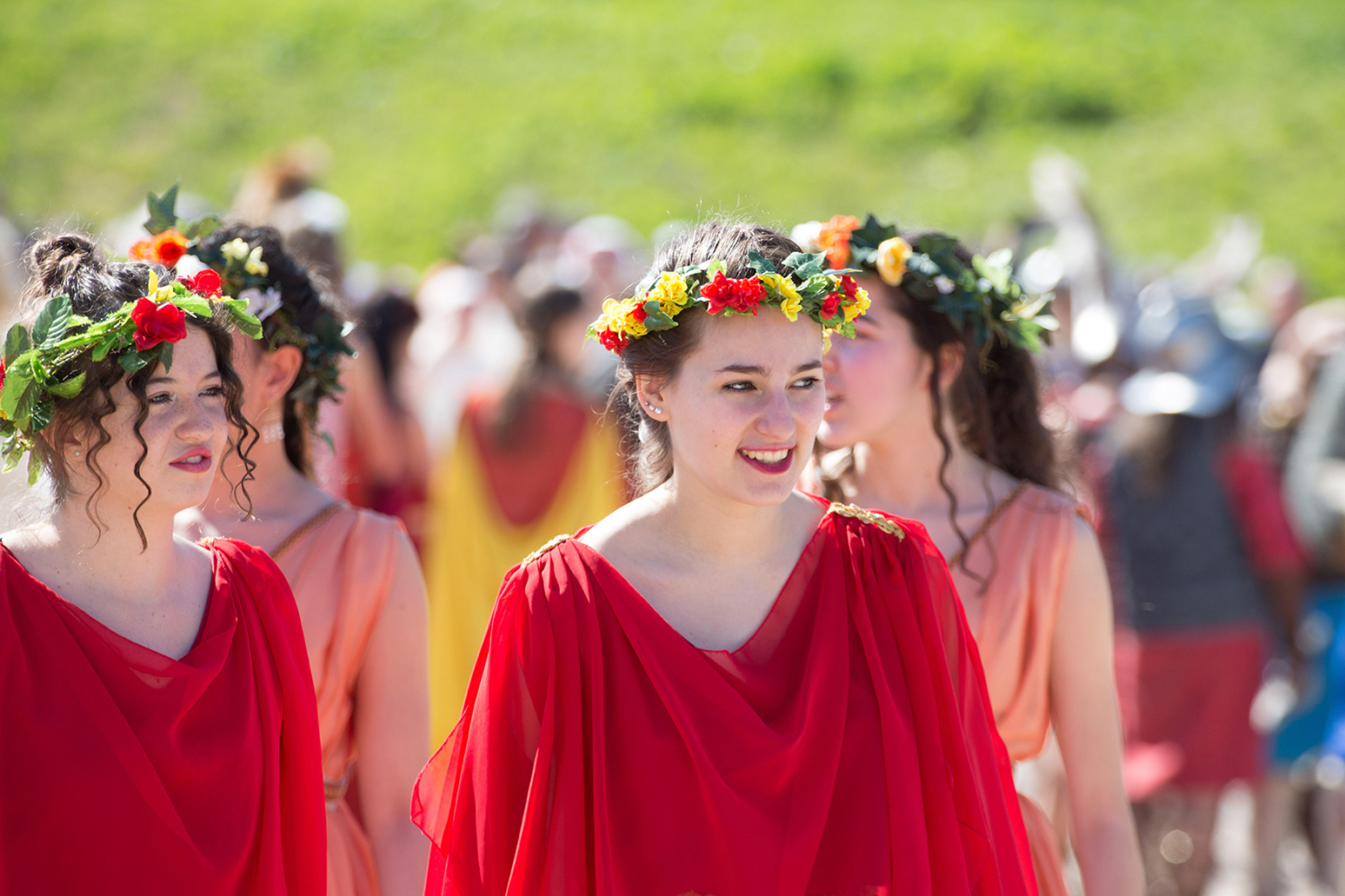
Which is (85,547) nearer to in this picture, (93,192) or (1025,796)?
(1025,796)

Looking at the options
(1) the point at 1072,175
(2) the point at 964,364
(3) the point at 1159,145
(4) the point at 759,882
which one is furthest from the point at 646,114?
(4) the point at 759,882

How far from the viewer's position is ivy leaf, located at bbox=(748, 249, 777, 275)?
7.95 feet

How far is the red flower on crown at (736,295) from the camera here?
2373mm

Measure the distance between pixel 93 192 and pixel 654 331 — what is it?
1817 cm

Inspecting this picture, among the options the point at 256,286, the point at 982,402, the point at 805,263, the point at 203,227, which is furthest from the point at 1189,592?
the point at 203,227

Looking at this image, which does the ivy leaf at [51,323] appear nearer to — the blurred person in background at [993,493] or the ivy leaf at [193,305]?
the ivy leaf at [193,305]

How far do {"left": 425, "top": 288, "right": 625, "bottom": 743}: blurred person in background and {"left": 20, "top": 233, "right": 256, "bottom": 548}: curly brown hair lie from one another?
3.31 m

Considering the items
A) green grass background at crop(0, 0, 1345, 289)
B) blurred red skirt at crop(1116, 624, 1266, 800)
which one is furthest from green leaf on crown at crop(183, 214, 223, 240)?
green grass background at crop(0, 0, 1345, 289)

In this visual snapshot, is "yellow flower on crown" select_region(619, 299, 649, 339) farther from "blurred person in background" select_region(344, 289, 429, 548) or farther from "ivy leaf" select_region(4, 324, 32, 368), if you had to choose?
"blurred person in background" select_region(344, 289, 429, 548)

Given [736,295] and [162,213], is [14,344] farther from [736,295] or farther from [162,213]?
[736,295]

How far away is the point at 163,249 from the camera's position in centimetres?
300

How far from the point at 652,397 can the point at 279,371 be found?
99 cm

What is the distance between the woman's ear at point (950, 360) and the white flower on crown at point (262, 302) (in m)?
1.60

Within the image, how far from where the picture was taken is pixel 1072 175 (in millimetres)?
8430
